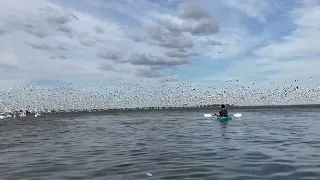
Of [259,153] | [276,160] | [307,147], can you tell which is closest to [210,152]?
[259,153]

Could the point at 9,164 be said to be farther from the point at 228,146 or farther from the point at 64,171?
the point at 228,146

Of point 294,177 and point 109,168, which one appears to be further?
point 109,168

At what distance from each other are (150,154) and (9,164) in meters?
10.3

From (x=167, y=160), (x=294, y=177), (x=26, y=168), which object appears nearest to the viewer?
(x=294, y=177)

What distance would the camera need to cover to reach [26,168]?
963 inches

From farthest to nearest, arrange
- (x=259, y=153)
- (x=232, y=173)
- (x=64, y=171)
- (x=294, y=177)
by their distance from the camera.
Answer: (x=259, y=153), (x=64, y=171), (x=232, y=173), (x=294, y=177)

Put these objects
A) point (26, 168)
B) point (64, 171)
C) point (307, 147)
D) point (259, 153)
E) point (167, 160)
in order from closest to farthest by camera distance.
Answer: point (64, 171), point (26, 168), point (167, 160), point (259, 153), point (307, 147)

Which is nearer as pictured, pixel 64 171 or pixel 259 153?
pixel 64 171

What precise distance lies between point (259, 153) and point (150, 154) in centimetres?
831

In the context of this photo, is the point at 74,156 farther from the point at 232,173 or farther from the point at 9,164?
the point at 232,173

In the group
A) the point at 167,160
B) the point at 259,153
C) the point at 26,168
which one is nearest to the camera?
the point at 26,168

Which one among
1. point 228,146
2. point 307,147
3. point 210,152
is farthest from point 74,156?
point 307,147

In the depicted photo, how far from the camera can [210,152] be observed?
30.0 meters

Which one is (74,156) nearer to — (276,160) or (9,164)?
(9,164)
